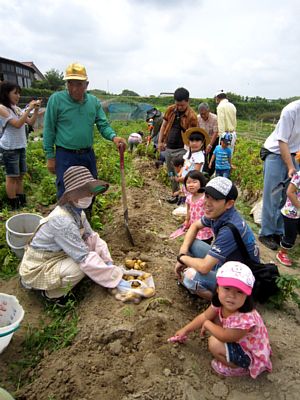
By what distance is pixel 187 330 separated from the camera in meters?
2.36

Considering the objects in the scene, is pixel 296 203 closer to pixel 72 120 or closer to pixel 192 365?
pixel 192 365

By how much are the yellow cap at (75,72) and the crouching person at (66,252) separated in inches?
45.6

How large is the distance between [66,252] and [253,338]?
1.63 m

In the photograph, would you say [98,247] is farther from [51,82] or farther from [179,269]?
[51,82]

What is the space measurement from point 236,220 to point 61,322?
172cm

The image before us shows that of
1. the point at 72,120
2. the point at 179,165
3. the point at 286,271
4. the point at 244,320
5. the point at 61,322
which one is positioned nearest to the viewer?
the point at 244,320

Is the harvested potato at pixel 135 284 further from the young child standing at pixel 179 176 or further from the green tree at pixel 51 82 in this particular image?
the green tree at pixel 51 82

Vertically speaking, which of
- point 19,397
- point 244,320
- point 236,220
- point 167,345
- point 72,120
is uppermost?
point 72,120

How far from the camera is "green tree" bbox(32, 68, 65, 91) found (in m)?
42.3

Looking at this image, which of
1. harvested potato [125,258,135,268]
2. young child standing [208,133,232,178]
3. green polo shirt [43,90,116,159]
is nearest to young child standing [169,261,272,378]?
harvested potato [125,258,135,268]

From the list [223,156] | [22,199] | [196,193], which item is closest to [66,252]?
[196,193]

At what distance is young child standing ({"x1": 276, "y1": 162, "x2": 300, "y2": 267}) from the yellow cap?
8.69 ft

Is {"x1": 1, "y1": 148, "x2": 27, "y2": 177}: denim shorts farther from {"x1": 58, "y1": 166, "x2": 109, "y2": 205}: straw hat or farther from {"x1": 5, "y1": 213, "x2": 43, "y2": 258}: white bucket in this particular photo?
{"x1": 58, "y1": 166, "x2": 109, "y2": 205}: straw hat

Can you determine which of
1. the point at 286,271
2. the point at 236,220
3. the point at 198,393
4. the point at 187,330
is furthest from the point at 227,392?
the point at 286,271
